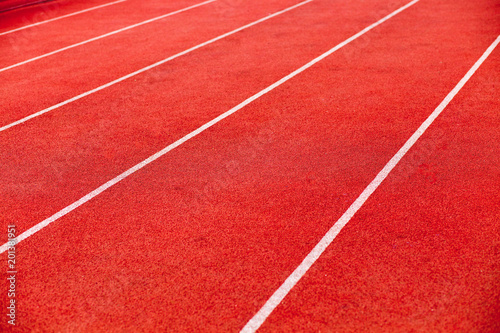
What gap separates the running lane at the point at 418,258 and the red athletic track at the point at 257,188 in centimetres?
2

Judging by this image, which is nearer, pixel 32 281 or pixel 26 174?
pixel 32 281

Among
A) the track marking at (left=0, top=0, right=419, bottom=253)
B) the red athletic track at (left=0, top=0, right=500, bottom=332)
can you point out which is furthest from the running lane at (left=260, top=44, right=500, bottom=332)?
the track marking at (left=0, top=0, right=419, bottom=253)

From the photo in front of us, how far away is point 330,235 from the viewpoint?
4586 millimetres

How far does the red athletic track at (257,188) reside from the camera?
3871 millimetres

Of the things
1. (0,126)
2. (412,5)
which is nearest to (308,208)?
(0,126)

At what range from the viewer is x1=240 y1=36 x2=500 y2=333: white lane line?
148 inches

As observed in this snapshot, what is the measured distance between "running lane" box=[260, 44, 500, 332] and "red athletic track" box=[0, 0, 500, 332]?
16 mm

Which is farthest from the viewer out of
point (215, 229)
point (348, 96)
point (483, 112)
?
point (348, 96)

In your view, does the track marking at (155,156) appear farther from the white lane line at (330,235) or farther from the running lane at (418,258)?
the running lane at (418,258)

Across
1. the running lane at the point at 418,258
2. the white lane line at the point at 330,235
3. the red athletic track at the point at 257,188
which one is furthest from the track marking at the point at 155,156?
the running lane at the point at 418,258

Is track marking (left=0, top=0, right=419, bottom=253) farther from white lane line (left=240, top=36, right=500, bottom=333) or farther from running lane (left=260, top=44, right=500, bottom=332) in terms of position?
running lane (left=260, top=44, right=500, bottom=332)

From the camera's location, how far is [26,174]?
5812 mm

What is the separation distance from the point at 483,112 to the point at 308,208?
3244 millimetres

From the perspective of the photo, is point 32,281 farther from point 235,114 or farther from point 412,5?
point 412,5
